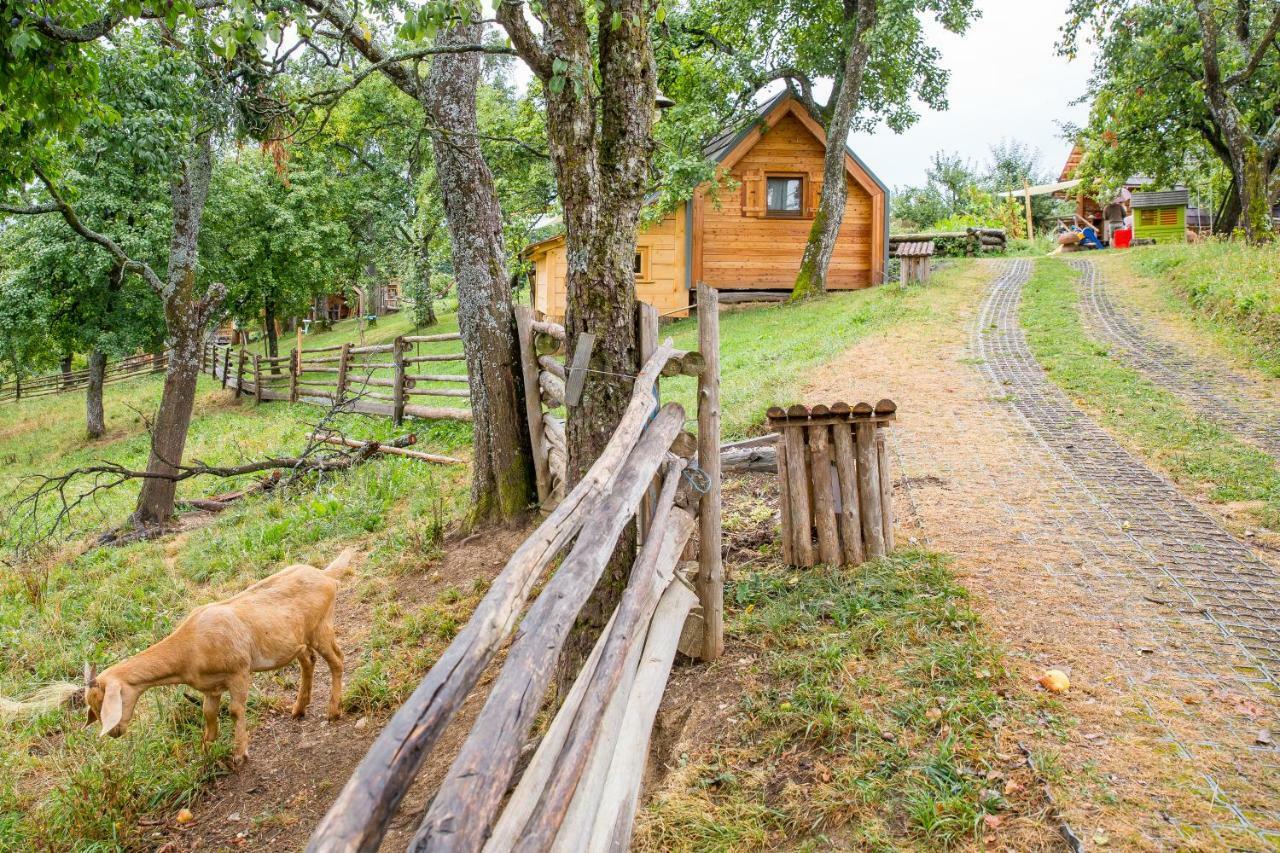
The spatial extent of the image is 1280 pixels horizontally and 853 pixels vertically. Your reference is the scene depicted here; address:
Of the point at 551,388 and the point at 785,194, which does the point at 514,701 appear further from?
the point at 785,194

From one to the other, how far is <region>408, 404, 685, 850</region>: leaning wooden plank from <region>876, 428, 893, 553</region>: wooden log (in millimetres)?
2573

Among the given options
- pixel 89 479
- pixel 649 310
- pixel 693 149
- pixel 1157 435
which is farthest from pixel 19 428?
pixel 1157 435

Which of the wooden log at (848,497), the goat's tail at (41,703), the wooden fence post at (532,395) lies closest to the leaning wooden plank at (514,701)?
the wooden log at (848,497)

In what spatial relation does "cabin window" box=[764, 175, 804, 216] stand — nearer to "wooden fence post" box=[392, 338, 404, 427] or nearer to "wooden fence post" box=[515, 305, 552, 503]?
"wooden fence post" box=[392, 338, 404, 427]

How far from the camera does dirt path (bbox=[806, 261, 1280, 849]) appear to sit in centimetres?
302

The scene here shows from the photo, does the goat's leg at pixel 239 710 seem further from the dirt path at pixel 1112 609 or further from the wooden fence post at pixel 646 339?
the dirt path at pixel 1112 609

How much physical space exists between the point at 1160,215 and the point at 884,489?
34.0 metres

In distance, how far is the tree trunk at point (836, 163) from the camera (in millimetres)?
18500

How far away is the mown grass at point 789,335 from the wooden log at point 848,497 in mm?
2909

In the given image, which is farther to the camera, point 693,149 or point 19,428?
point 19,428

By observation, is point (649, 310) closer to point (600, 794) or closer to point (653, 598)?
point (653, 598)

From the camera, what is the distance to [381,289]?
→ 46969 mm

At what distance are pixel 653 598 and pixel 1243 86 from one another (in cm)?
2365

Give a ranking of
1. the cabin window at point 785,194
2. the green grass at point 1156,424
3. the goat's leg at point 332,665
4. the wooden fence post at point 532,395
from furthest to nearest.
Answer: the cabin window at point 785,194, the wooden fence post at point 532,395, the green grass at point 1156,424, the goat's leg at point 332,665
